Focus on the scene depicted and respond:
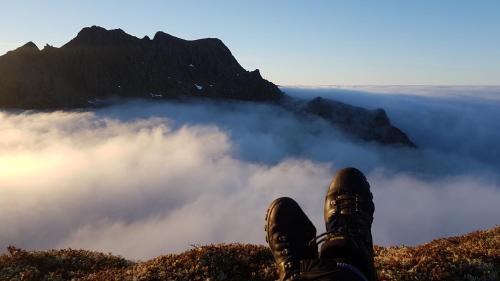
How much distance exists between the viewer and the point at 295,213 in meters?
8.09

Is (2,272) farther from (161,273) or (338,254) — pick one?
(338,254)

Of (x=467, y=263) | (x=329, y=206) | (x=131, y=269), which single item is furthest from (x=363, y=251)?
(x=131, y=269)

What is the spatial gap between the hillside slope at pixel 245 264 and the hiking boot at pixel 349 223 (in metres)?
2.08

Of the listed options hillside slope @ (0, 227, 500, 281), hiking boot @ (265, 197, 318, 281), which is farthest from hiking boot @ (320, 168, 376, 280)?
hillside slope @ (0, 227, 500, 281)

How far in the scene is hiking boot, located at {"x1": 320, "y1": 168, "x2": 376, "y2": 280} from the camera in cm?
594

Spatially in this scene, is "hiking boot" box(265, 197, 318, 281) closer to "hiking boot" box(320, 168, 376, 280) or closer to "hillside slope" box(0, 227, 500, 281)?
"hiking boot" box(320, 168, 376, 280)

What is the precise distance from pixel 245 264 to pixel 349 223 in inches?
166

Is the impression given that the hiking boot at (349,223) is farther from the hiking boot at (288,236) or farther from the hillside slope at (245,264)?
the hillside slope at (245,264)

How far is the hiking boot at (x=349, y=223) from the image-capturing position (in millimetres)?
5941

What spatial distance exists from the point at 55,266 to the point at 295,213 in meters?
9.09

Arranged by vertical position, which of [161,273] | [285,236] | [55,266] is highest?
[285,236]

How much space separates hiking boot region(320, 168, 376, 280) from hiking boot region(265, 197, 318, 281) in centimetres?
44

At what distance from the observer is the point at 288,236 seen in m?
7.55

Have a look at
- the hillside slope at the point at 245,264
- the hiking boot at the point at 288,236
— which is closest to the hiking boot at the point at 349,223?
the hiking boot at the point at 288,236
